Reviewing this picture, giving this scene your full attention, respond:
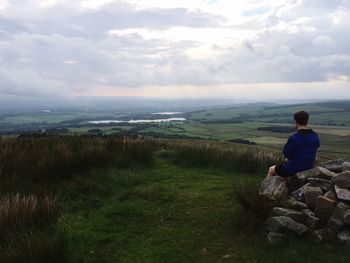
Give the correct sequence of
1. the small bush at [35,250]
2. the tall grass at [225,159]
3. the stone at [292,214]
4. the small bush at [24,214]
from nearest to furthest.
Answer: the small bush at [35,250]
the small bush at [24,214]
the stone at [292,214]
the tall grass at [225,159]

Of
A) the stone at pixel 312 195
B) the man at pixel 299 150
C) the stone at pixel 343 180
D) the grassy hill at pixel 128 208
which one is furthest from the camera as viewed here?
the man at pixel 299 150

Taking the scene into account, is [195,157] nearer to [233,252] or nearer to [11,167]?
[11,167]

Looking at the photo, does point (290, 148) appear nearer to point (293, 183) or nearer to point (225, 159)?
point (293, 183)

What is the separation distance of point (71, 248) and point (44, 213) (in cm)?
110

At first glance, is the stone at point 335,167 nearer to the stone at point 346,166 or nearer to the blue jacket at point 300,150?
the stone at point 346,166

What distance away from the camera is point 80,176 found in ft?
30.2

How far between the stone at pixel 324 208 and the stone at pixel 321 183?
545mm

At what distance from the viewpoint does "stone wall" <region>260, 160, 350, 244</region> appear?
18.7 ft

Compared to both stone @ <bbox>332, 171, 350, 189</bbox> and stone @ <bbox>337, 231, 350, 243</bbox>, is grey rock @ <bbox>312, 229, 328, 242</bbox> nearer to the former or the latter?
stone @ <bbox>337, 231, 350, 243</bbox>

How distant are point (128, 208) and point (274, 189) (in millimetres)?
2781

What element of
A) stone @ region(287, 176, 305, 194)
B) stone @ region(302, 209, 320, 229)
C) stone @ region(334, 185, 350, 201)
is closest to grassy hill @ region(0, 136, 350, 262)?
stone @ region(302, 209, 320, 229)

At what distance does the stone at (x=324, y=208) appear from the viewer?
234 inches

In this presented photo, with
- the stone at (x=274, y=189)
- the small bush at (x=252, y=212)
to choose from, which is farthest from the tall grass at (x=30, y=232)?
the stone at (x=274, y=189)

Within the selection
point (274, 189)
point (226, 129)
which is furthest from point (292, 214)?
point (226, 129)
